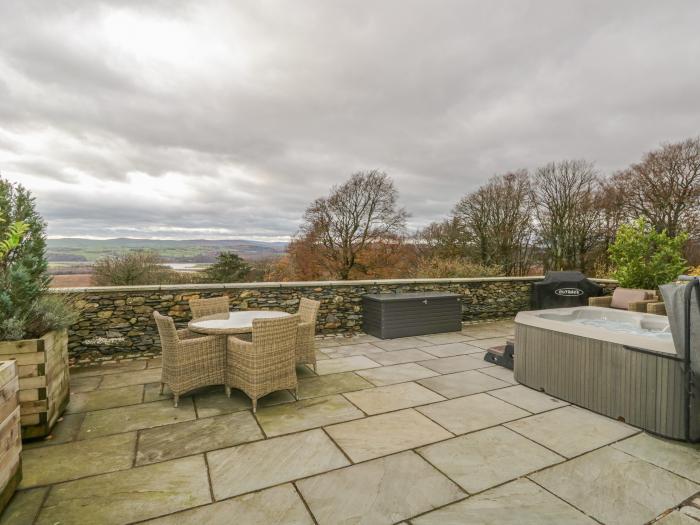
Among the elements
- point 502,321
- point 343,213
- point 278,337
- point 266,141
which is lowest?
point 502,321

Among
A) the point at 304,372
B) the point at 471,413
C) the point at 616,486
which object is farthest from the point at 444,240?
the point at 616,486

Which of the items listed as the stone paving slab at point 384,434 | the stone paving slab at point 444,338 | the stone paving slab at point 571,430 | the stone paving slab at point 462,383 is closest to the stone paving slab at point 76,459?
the stone paving slab at point 384,434

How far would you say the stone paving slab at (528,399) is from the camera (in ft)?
9.54

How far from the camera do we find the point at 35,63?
16.0 ft

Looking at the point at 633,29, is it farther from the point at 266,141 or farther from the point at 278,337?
the point at 266,141

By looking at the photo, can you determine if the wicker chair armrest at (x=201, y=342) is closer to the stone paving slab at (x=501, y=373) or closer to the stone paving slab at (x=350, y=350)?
the stone paving slab at (x=350, y=350)

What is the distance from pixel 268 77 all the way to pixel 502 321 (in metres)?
A: 6.35

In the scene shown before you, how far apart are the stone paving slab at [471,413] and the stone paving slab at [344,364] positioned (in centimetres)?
122

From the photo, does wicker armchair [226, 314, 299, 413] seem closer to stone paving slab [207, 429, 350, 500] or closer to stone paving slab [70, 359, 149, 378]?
stone paving slab [207, 429, 350, 500]

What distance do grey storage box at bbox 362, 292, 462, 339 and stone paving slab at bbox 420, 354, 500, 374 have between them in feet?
3.85

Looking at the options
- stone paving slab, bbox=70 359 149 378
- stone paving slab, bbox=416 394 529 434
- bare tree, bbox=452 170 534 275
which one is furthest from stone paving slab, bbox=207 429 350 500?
bare tree, bbox=452 170 534 275

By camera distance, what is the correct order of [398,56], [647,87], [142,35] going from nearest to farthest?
[142,35] < [398,56] < [647,87]

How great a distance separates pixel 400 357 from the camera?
14.5ft

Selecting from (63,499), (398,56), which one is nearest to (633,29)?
(398,56)
